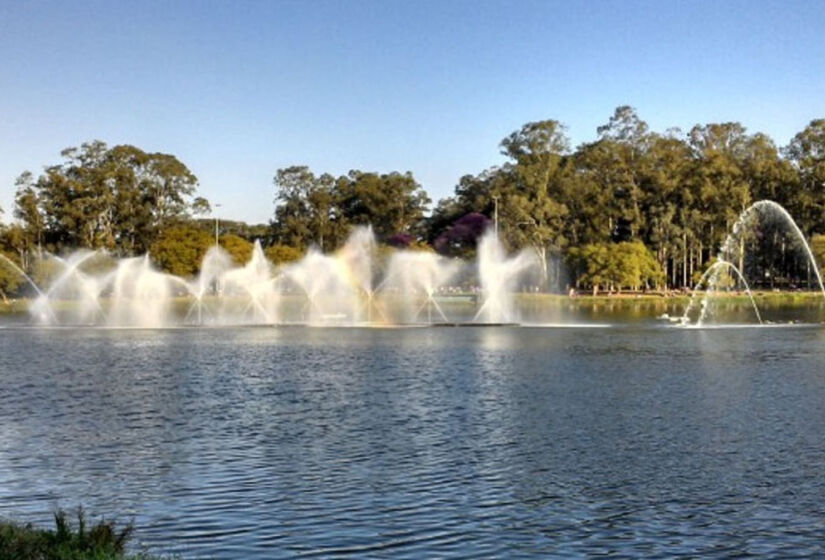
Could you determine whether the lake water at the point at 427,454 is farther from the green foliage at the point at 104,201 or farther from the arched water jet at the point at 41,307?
the green foliage at the point at 104,201

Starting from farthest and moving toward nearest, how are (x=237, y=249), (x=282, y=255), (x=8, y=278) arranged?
(x=282, y=255)
(x=237, y=249)
(x=8, y=278)

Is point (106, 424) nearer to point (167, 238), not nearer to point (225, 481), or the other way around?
point (225, 481)

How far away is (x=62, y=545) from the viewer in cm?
1153

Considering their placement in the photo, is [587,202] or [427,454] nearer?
[427,454]

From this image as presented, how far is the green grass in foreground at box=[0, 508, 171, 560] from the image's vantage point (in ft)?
36.5

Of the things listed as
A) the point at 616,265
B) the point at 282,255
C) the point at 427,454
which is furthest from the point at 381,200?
the point at 427,454

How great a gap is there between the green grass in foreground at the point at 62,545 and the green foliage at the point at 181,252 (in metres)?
108

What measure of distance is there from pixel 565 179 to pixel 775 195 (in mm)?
24087

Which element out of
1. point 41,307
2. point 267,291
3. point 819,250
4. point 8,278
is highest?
point 819,250

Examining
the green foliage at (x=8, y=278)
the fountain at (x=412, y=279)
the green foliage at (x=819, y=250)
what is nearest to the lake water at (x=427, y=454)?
the fountain at (x=412, y=279)

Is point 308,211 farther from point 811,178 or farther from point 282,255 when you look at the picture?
point 811,178

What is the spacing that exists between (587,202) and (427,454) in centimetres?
10960

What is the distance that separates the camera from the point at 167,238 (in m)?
122

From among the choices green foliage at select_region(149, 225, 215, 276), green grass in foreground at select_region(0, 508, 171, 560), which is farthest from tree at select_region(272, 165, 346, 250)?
green grass in foreground at select_region(0, 508, 171, 560)
